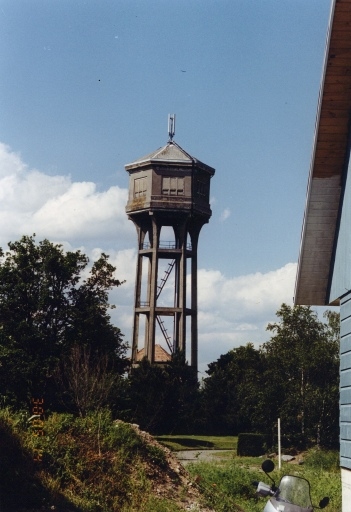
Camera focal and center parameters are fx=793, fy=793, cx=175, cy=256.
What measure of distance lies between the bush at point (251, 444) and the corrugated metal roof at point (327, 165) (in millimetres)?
27062

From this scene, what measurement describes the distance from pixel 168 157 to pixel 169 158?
219 millimetres

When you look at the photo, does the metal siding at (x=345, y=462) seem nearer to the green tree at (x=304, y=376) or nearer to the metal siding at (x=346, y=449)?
the metal siding at (x=346, y=449)

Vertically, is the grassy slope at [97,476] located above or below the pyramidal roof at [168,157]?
below

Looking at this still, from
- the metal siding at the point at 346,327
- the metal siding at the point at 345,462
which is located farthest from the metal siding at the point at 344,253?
the metal siding at the point at 345,462

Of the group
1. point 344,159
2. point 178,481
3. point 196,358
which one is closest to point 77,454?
point 178,481

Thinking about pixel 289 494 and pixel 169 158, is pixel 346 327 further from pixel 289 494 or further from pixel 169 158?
pixel 169 158

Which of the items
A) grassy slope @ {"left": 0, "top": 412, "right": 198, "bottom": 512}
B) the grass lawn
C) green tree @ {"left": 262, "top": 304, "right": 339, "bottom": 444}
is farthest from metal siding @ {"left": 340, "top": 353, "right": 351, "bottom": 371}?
the grass lawn

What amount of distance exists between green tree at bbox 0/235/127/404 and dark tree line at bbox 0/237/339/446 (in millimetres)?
53

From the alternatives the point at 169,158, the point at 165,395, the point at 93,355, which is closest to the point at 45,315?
the point at 93,355

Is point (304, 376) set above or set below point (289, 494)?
above

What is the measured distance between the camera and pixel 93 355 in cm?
4112

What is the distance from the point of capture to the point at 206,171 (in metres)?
53.8

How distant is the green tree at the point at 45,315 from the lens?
3919 cm

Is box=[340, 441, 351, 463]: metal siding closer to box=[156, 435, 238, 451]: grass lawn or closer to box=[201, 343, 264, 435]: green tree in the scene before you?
box=[156, 435, 238, 451]: grass lawn
